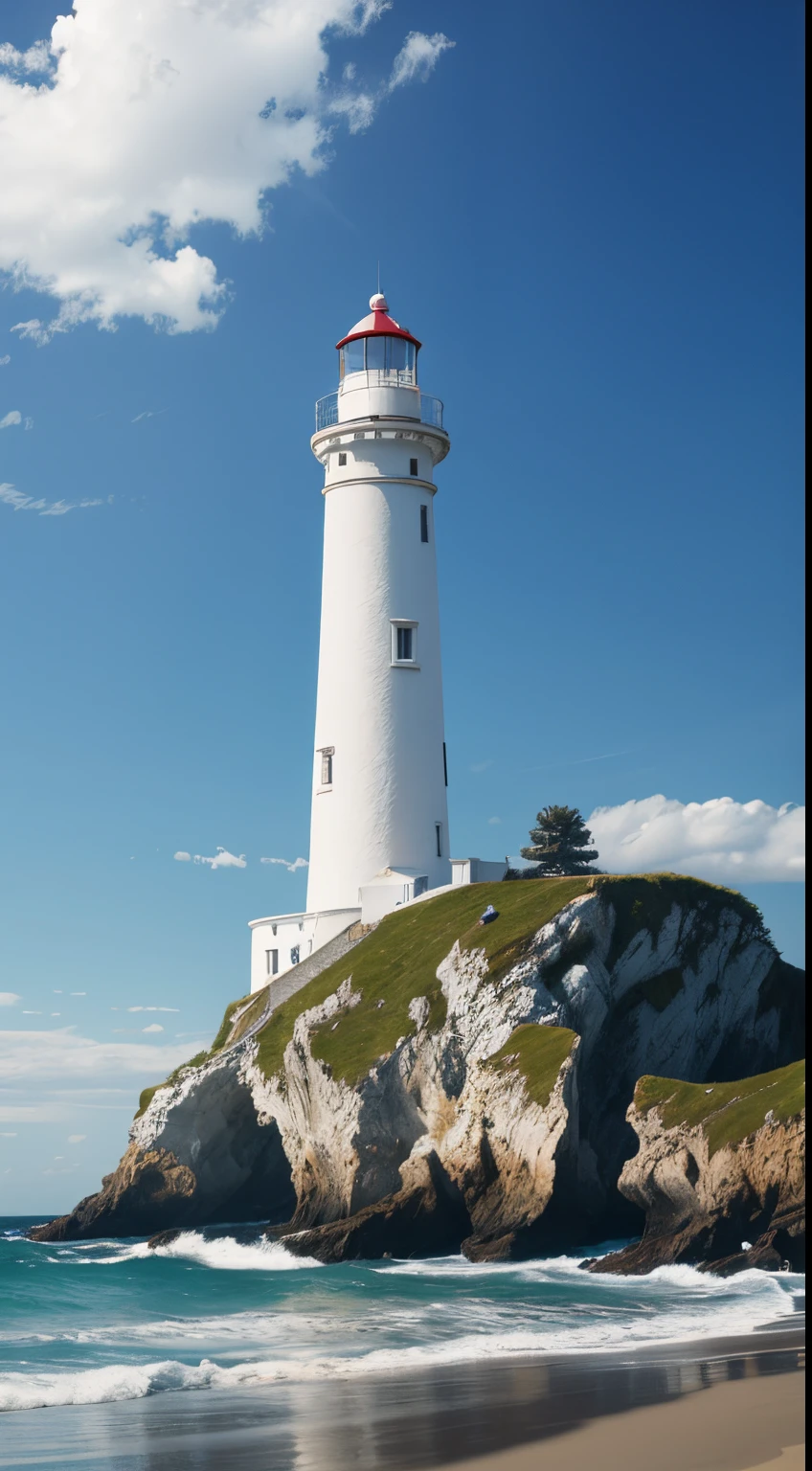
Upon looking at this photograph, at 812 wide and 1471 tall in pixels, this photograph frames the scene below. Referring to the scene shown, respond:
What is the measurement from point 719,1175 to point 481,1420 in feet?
35.6

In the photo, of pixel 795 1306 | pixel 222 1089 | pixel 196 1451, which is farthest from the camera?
pixel 222 1089

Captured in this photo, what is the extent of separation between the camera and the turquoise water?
1705 cm

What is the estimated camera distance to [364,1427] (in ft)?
40.9

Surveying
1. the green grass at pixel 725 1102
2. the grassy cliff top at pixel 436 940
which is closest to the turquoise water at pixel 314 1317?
the green grass at pixel 725 1102

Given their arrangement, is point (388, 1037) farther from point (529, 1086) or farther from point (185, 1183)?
point (185, 1183)

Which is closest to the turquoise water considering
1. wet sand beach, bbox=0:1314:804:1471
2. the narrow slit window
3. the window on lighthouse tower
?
wet sand beach, bbox=0:1314:804:1471

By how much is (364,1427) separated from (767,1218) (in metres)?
11.3

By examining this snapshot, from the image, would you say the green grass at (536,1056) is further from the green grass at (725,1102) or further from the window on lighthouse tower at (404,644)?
the window on lighthouse tower at (404,644)

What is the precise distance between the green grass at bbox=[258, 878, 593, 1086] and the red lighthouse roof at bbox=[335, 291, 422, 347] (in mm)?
16313

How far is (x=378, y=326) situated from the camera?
39.8 metres

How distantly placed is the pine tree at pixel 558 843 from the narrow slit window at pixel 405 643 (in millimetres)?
6067

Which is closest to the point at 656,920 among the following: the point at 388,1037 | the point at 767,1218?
the point at 388,1037

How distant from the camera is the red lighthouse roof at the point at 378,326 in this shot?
39562 mm

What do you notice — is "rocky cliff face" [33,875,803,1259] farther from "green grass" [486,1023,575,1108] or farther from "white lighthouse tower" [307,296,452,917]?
"white lighthouse tower" [307,296,452,917]
